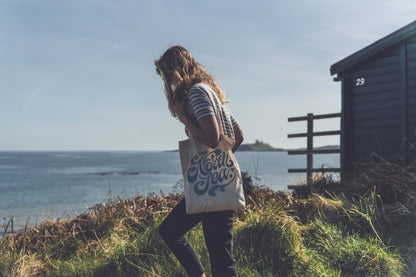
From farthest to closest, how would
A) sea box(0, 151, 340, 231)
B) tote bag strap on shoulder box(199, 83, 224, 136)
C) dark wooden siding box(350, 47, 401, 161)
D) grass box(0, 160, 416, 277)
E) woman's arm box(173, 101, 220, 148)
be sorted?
sea box(0, 151, 340, 231) → dark wooden siding box(350, 47, 401, 161) → grass box(0, 160, 416, 277) → tote bag strap on shoulder box(199, 83, 224, 136) → woman's arm box(173, 101, 220, 148)

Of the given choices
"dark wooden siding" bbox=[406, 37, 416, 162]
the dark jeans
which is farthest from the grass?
"dark wooden siding" bbox=[406, 37, 416, 162]

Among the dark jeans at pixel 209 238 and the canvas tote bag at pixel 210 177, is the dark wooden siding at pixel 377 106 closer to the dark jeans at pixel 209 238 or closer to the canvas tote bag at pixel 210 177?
the dark jeans at pixel 209 238

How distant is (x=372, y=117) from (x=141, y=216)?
6965mm

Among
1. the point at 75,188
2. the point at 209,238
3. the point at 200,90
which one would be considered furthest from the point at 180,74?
the point at 75,188

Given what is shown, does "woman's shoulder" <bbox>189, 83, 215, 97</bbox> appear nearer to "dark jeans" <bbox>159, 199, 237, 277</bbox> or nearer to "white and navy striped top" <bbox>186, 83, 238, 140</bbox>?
"white and navy striped top" <bbox>186, 83, 238, 140</bbox>

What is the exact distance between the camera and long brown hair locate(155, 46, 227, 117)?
285 centimetres

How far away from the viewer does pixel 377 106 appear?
10.3 meters

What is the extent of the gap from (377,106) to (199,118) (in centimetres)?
876

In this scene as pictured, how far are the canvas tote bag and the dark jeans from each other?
0.37 ft

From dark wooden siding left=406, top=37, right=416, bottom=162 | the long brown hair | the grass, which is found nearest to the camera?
the long brown hair

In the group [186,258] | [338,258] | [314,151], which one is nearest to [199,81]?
[186,258]

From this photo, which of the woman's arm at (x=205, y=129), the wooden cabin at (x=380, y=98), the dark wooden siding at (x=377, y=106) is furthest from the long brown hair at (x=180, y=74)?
the dark wooden siding at (x=377, y=106)

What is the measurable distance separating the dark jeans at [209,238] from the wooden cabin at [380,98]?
7190mm

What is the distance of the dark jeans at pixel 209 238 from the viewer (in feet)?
9.18
